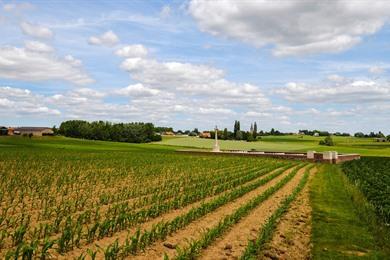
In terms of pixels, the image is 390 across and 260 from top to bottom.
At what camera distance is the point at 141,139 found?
136750 millimetres

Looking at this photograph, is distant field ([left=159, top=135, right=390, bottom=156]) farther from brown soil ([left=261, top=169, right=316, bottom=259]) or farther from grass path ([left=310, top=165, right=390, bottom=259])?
brown soil ([left=261, top=169, right=316, bottom=259])

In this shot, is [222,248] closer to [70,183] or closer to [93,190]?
[93,190]

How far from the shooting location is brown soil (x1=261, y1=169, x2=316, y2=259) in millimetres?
11523

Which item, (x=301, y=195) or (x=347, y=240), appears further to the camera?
(x=301, y=195)

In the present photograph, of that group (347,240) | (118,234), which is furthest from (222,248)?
(347,240)

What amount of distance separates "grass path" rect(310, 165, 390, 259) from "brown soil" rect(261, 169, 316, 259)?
0.95 ft

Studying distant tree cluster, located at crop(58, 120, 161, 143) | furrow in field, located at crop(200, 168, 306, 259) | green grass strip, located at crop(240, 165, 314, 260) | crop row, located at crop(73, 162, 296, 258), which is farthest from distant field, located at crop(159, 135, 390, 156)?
green grass strip, located at crop(240, 165, 314, 260)

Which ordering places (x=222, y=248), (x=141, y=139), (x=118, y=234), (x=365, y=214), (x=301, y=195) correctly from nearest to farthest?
(x=222, y=248) → (x=118, y=234) → (x=365, y=214) → (x=301, y=195) → (x=141, y=139)

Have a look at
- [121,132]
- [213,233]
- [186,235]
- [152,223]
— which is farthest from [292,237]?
[121,132]

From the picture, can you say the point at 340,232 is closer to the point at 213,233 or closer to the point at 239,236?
the point at 239,236

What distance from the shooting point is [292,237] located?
13438 millimetres

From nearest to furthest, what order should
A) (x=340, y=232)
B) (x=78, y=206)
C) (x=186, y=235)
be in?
(x=186, y=235) → (x=340, y=232) → (x=78, y=206)

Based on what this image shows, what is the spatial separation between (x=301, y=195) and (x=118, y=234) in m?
14.8

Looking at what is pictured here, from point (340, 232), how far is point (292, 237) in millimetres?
2240
